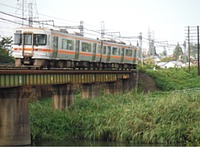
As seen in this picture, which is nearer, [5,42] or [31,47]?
[31,47]

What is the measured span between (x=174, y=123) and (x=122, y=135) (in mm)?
2952

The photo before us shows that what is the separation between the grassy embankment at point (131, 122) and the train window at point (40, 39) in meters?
4.34

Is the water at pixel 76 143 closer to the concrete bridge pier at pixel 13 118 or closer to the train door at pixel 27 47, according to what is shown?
the concrete bridge pier at pixel 13 118

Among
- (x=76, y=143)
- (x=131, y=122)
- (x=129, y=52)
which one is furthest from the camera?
(x=129, y=52)

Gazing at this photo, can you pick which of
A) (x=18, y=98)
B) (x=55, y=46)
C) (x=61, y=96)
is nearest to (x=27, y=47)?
(x=55, y=46)

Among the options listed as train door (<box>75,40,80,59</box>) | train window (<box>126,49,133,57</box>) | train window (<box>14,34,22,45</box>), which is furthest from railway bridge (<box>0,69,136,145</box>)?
train window (<box>126,49,133,57</box>)

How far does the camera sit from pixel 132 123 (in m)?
31.3

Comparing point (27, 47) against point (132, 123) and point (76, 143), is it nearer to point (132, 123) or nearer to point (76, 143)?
point (76, 143)

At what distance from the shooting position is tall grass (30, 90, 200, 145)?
98.2 ft

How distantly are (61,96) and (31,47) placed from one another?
5.30 meters

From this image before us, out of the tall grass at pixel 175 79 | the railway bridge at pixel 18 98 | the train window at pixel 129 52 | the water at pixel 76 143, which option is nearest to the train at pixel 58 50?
the railway bridge at pixel 18 98

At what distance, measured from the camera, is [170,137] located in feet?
97.4

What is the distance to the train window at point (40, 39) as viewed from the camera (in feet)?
117

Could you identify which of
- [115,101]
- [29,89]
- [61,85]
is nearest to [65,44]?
[61,85]
